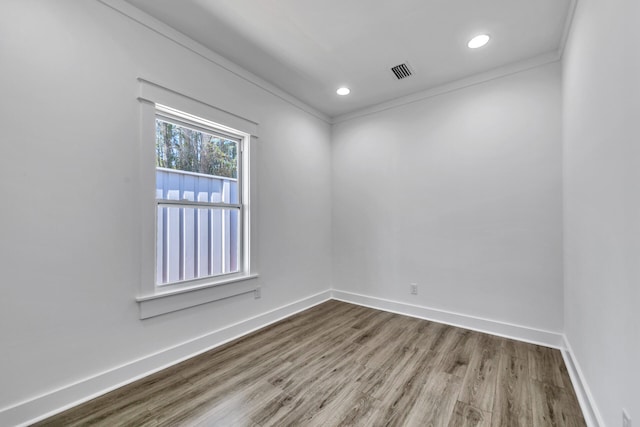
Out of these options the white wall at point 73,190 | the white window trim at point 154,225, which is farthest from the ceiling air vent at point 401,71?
the white wall at point 73,190

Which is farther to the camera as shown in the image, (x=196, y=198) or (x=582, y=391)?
(x=196, y=198)

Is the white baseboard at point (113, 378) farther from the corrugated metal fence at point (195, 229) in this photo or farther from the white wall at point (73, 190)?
the corrugated metal fence at point (195, 229)

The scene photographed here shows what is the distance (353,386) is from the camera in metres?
1.92

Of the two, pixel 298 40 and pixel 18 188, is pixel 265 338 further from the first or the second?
pixel 298 40

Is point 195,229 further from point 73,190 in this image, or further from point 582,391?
point 582,391

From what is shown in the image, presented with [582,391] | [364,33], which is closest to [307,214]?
[364,33]

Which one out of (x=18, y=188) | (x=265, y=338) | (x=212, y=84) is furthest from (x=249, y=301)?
(x=212, y=84)

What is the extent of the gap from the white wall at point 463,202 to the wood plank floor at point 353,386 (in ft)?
1.94

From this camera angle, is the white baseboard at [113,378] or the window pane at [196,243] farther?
the window pane at [196,243]

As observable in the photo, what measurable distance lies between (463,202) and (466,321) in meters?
1.31

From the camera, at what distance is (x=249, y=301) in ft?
9.32

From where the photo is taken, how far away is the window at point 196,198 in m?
2.23

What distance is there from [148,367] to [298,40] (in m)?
2.96

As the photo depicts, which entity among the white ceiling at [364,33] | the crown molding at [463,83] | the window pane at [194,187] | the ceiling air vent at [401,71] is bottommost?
the window pane at [194,187]
